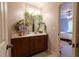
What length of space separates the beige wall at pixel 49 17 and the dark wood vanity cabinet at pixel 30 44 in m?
0.08

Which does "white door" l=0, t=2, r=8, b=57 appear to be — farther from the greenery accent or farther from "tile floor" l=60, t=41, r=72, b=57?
"tile floor" l=60, t=41, r=72, b=57

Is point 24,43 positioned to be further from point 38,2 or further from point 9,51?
point 38,2

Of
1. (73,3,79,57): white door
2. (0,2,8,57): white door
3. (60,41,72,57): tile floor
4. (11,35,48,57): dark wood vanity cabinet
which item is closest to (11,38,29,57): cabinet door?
(11,35,48,57): dark wood vanity cabinet

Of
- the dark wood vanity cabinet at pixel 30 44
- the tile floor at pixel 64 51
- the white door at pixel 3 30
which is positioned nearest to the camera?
the white door at pixel 3 30

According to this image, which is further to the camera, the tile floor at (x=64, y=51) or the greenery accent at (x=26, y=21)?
the greenery accent at (x=26, y=21)

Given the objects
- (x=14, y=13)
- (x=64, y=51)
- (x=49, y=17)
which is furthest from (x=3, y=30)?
(x=64, y=51)

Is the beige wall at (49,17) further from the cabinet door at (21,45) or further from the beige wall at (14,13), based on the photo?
the cabinet door at (21,45)

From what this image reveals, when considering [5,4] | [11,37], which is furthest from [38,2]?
[11,37]

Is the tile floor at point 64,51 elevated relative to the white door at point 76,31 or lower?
lower

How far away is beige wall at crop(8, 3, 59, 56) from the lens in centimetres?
141

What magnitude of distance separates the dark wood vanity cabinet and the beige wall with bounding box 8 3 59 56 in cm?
8

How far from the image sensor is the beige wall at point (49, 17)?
4.63 feet

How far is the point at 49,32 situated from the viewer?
155cm

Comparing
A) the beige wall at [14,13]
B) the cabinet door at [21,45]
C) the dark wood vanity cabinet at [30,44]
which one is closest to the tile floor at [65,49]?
the dark wood vanity cabinet at [30,44]
